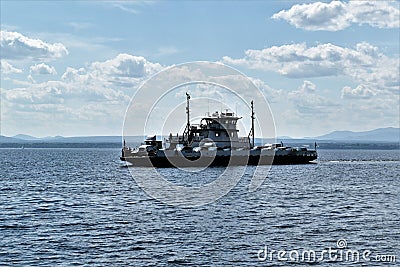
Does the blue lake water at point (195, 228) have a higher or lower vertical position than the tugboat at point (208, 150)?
lower

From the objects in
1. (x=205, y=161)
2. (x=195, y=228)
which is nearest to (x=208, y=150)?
(x=205, y=161)

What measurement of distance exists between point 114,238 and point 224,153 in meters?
88.1

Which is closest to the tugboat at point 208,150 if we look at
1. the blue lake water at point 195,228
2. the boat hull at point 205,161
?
the boat hull at point 205,161

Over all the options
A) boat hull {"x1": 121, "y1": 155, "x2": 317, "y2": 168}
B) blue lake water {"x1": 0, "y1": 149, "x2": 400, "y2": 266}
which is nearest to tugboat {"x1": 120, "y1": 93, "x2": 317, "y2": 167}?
boat hull {"x1": 121, "y1": 155, "x2": 317, "y2": 168}

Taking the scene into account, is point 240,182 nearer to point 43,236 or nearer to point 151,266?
point 43,236

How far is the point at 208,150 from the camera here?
12812 cm

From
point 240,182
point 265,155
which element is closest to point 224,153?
point 265,155

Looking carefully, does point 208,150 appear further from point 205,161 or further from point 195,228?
point 195,228

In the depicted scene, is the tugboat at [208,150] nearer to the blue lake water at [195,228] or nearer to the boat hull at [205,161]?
the boat hull at [205,161]

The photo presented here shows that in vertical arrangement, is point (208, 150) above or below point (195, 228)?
above

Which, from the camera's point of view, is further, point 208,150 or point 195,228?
point 208,150

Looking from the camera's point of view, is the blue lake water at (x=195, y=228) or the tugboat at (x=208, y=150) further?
the tugboat at (x=208, y=150)

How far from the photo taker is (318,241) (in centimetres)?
4038

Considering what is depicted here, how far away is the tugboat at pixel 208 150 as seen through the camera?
126 m
